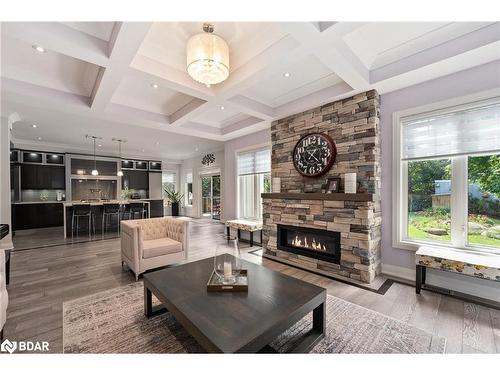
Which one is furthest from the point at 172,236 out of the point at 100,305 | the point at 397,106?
the point at 397,106

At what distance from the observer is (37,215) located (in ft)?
24.0

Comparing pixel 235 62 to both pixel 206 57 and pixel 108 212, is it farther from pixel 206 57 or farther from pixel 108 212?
pixel 108 212

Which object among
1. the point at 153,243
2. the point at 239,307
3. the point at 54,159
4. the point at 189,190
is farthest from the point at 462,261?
the point at 54,159

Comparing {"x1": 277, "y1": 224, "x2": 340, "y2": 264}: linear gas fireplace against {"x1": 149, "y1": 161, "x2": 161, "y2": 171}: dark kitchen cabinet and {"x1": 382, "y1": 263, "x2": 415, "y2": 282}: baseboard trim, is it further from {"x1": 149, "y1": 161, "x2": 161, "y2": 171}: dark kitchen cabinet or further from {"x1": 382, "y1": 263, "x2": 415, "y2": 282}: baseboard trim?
{"x1": 149, "y1": 161, "x2": 161, "y2": 171}: dark kitchen cabinet

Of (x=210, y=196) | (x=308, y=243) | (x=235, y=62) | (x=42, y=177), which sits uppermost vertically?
(x=235, y=62)

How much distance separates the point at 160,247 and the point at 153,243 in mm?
197

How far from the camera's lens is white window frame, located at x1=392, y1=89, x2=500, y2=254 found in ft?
8.82

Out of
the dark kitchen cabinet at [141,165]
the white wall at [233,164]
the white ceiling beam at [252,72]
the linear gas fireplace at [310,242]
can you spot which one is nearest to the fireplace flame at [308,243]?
the linear gas fireplace at [310,242]

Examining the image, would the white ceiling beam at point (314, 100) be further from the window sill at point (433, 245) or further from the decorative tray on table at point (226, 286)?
the decorative tray on table at point (226, 286)

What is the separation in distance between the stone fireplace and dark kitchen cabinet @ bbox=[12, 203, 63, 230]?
8.06 meters

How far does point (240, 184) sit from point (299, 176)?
2.51m

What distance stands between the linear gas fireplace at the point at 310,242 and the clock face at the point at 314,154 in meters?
1.02

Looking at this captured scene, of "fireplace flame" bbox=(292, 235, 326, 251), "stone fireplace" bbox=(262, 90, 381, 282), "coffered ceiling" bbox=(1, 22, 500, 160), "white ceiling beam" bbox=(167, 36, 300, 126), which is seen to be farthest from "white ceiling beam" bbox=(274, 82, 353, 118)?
"fireplace flame" bbox=(292, 235, 326, 251)
